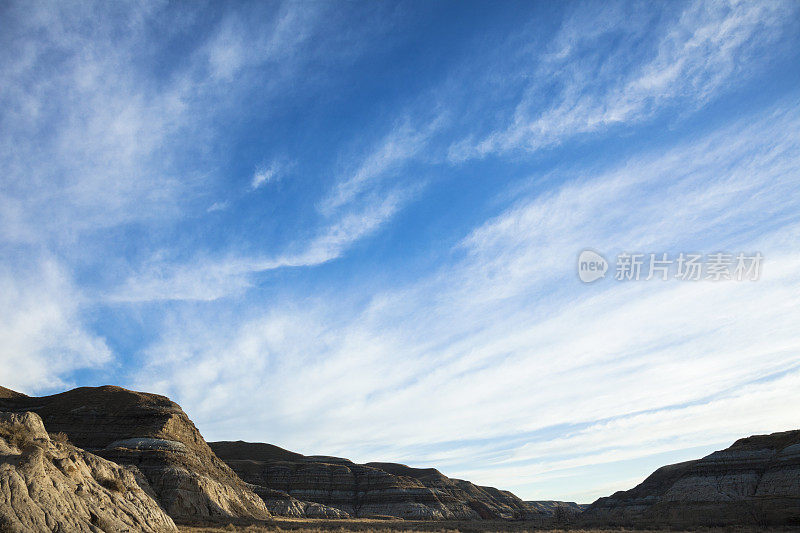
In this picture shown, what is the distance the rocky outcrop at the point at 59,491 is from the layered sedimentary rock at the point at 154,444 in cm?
2596

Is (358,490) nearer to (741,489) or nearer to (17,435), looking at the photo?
(741,489)

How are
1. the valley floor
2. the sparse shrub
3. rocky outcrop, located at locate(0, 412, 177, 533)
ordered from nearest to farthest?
rocky outcrop, located at locate(0, 412, 177, 533)
the sparse shrub
the valley floor

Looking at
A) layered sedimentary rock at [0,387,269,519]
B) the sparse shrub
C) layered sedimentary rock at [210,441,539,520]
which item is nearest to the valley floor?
layered sedimentary rock at [0,387,269,519]

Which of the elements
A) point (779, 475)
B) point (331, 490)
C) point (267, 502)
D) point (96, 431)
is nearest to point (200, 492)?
point (96, 431)

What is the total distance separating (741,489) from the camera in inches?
2618

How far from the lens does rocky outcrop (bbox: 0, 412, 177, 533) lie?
14.1 metres

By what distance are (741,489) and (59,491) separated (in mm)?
81609

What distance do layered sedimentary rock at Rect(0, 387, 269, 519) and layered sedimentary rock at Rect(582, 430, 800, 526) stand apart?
48.3 m

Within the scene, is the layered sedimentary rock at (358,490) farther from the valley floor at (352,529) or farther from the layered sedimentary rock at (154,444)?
the valley floor at (352,529)

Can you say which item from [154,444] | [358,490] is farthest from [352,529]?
[358,490]

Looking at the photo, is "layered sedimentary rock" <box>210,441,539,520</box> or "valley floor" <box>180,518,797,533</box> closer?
→ "valley floor" <box>180,518,797,533</box>

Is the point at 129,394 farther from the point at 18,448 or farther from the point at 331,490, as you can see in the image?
the point at 18,448

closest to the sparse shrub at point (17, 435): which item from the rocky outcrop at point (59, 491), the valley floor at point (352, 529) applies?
the rocky outcrop at point (59, 491)

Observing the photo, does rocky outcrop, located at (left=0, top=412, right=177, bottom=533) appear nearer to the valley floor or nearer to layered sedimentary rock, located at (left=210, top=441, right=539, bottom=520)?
the valley floor
